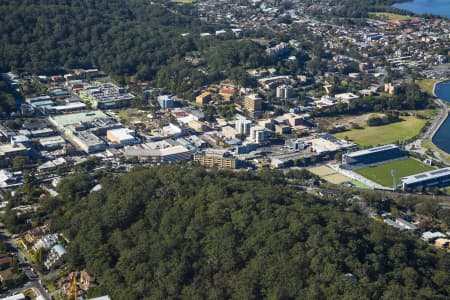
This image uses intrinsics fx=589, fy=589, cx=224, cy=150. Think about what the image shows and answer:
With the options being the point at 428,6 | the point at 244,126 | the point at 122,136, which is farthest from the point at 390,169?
the point at 428,6

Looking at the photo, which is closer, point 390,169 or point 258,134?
point 390,169

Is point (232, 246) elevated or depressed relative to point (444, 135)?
elevated

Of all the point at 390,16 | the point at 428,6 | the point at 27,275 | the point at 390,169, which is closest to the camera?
the point at 27,275

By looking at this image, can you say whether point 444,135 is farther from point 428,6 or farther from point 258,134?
point 428,6

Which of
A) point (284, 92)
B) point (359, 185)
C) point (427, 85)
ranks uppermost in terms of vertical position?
point (284, 92)

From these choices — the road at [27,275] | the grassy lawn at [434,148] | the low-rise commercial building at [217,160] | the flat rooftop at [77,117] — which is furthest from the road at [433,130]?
the road at [27,275]

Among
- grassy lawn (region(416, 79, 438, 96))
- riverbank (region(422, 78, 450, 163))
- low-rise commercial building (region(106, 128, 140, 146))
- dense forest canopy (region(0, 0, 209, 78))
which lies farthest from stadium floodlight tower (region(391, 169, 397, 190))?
dense forest canopy (region(0, 0, 209, 78))
